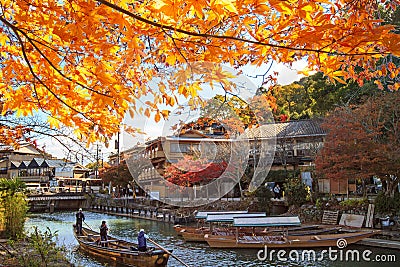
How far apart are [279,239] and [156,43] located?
1263 centimetres

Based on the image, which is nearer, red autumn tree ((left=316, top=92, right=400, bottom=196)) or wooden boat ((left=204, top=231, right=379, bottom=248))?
wooden boat ((left=204, top=231, right=379, bottom=248))

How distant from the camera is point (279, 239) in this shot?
46.2 ft

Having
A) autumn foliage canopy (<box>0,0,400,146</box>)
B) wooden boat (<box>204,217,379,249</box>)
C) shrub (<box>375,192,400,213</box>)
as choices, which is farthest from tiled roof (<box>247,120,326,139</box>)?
autumn foliage canopy (<box>0,0,400,146</box>)

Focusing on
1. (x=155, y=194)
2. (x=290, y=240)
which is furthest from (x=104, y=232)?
(x=155, y=194)

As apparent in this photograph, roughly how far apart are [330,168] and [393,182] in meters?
2.45

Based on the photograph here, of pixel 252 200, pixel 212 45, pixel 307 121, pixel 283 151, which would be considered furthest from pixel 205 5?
pixel 307 121

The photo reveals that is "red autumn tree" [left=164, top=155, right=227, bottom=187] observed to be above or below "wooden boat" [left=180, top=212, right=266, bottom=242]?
above

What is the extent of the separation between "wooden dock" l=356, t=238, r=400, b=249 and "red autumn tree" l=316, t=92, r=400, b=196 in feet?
8.47

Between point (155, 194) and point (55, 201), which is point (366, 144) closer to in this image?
point (155, 194)

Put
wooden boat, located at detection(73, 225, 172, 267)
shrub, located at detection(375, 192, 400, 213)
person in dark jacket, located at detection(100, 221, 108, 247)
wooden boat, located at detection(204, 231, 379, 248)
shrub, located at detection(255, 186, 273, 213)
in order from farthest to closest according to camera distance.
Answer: shrub, located at detection(255, 186, 273, 213) → shrub, located at detection(375, 192, 400, 213) → wooden boat, located at detection(204, 231, 379, 248) → person in dark jacket, located at detection(100, 221, 108, 247) → wooden boat, located at detection(73, 225, 172, 267)

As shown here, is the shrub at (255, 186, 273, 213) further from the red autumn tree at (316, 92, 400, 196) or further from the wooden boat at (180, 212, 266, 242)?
the red autumn tree at (316, 92, 400, 196)

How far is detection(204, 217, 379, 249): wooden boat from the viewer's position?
13.6m

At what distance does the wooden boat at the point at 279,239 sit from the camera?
1358 cm

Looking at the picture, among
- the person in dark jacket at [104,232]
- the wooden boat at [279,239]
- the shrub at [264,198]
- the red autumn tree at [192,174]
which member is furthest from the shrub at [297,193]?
the person in dark jacket at [104,232]
